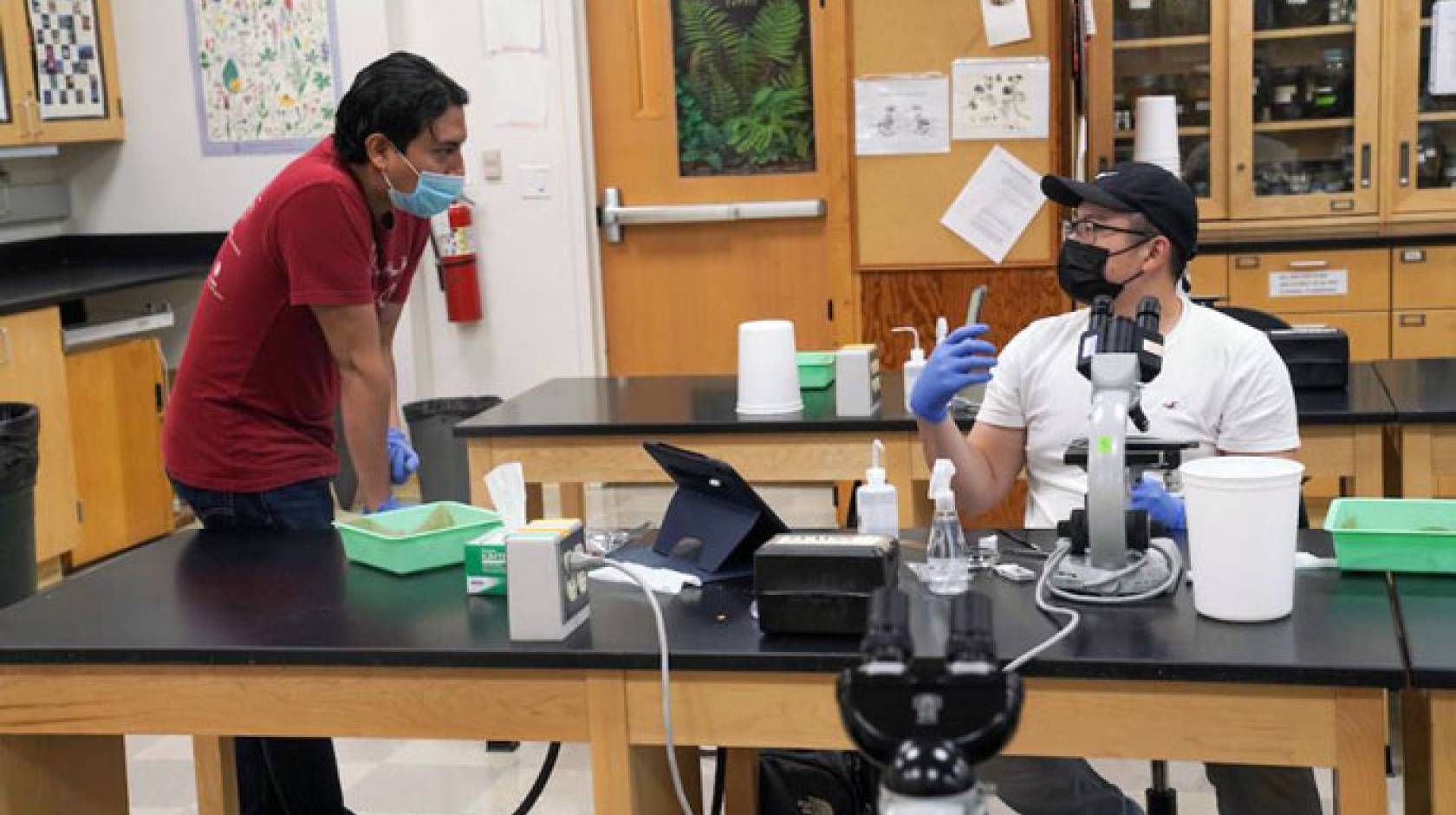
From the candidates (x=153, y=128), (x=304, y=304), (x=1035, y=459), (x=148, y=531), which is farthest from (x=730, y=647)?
(x=153, y=128)

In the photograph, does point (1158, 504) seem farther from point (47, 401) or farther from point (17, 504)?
point (47, 401)

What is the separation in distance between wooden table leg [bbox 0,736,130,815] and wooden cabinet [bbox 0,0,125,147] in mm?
3666

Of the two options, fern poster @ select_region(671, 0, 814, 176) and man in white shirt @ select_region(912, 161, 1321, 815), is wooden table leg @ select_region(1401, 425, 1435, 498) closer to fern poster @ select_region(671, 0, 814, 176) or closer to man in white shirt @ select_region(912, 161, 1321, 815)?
man in white shirt @ select_region(912, 161, 1321, 815)

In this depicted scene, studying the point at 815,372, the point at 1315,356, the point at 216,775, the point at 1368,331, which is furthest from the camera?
the point at 1368,331

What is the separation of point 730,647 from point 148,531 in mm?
3998

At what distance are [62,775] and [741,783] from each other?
972mm

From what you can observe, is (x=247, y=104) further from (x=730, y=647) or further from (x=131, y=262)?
(x=730, y=647)

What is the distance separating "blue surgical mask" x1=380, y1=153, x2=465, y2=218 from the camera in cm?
300

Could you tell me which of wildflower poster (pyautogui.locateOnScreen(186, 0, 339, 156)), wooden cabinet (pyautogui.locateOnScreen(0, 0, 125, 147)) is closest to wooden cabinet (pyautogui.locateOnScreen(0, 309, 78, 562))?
wooden cabinet (pyautogui.locateOnScreen(0, 0, 125, 147))

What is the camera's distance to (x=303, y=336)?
9.70 feet

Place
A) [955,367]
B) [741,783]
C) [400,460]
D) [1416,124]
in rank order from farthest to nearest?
[1416,124], [400,460], [741,783], [955,367]

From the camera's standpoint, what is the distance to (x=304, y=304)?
2.85 meters

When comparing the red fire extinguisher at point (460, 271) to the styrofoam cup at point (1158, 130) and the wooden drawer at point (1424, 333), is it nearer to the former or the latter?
the styrofoam cup at point (1158, 130)

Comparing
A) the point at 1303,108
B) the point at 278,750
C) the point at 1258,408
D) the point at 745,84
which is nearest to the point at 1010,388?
the point at 1258,408
